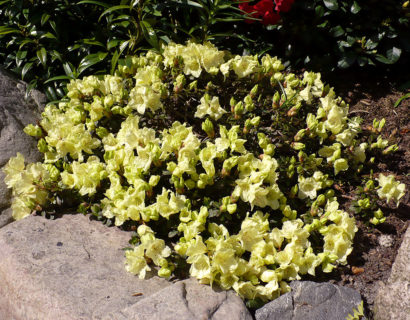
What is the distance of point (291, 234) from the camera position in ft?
7.23

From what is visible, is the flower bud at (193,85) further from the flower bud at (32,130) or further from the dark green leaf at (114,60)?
the flower bud at (32,130)

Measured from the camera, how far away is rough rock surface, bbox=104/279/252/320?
71.5 inches

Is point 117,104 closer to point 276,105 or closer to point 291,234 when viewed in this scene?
point 276,105

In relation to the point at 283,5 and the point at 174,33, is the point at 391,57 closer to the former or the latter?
the point at 283,5

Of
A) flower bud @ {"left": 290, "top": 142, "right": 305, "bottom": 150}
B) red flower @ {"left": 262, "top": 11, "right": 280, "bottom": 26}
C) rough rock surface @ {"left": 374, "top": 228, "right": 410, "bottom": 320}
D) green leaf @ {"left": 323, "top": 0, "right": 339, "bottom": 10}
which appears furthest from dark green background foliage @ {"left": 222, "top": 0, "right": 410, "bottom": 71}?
rough rock surface @ {"left": 374, "top": 228, "right": 410, "bottom": 320}

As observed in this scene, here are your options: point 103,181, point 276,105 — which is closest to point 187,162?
point 103,181

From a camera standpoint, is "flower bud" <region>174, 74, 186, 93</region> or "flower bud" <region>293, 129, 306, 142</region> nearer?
"flower bud" <region>293, 129, 306, 142</region>

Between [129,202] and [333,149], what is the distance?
1346 mm

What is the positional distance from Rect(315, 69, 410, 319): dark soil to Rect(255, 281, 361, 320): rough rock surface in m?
0.20

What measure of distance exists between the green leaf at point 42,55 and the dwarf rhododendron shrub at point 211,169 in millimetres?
420

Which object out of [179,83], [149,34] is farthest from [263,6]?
[179,83]

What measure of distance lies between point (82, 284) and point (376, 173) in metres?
2.01

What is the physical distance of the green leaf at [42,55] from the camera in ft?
10.7

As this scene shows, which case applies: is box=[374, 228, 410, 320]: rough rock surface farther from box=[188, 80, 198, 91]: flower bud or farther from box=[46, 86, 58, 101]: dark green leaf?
box=[46, 86, 58, 101]: dark green leaf
